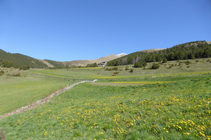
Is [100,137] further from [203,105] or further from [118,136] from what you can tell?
[203,105]

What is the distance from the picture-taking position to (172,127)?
7035 mm

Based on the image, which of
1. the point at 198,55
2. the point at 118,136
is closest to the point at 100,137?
the point at 118,136

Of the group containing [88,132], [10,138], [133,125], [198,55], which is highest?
[198,55]

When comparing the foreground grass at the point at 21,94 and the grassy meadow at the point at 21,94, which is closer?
the foreground grass at the point at 21,94

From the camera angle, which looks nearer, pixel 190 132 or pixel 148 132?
pixel 190 132

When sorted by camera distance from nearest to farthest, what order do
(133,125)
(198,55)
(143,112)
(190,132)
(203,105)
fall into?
1. (190,132)
2. (133,125)
3. (203,105)
4. (143,112)
5. (198,55)

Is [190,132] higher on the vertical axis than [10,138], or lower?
higher

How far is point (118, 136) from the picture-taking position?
7.18 meters

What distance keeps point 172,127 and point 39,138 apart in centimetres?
1013

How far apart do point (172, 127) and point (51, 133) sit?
9663 millimetres

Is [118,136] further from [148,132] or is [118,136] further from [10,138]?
[10,138]

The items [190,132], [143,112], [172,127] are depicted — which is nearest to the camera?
[190,132]

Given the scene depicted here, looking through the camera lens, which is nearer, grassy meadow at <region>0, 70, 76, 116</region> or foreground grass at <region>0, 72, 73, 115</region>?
foreground grass at <region>0, 72, 73, 115</region>

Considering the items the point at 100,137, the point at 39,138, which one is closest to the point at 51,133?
the point at 39,138
